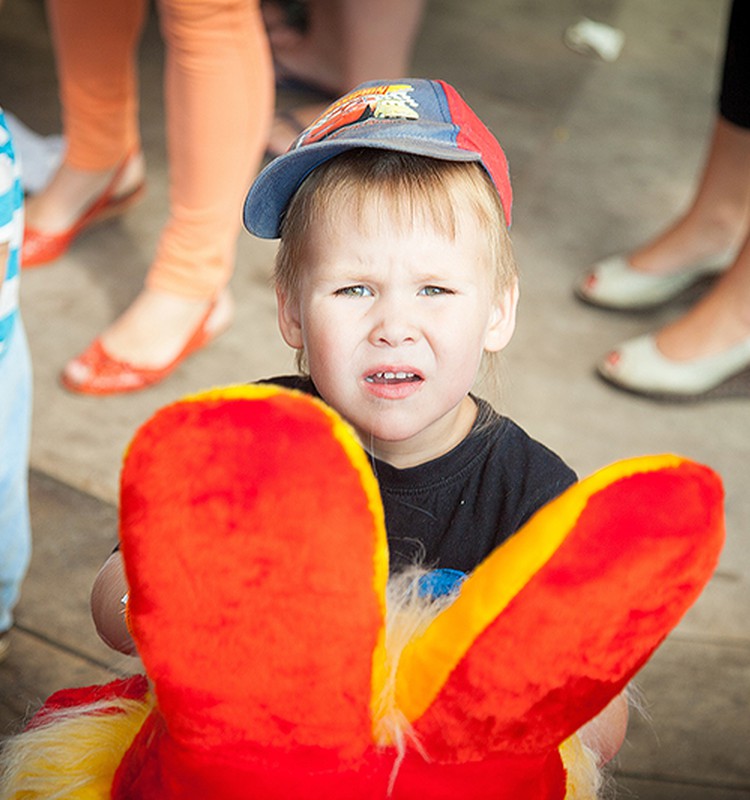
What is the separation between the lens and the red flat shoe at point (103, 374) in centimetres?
184

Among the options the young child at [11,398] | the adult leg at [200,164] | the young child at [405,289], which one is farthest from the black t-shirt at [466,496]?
the adult leg at [200,164]

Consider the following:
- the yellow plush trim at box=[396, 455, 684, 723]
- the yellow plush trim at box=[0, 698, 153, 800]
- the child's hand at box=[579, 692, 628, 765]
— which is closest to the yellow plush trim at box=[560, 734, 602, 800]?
the child's hand at box=[579, 692, 628, 765]

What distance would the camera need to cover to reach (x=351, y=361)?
35.7 inches

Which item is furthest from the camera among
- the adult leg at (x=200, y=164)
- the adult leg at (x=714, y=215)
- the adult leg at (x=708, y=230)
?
the adult leg at (x=714, y=215)

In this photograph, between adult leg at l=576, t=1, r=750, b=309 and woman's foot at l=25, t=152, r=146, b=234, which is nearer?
adult leg at l=576, t=1, r=750, b=309

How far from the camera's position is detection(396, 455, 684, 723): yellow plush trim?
0.64 meters

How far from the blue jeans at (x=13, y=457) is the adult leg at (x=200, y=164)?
21.5 inches

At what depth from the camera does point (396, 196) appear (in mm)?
912

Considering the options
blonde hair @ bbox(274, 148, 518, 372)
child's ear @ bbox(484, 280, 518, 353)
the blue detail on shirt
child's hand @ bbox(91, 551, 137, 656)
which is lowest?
child's hand @ bbox(91, 551, 137, 656)

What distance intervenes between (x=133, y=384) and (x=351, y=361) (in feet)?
3.30

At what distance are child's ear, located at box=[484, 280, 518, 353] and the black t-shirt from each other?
9 cm

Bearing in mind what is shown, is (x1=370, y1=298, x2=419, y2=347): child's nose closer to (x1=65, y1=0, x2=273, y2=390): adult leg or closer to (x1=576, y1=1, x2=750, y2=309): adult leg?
(x1=65, y1=0, x2=273, y2=390): adult leg

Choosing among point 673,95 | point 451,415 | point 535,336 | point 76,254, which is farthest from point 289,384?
point 673,95

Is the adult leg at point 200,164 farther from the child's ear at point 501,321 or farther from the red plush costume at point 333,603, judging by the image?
the red plush costume at point 333,603
